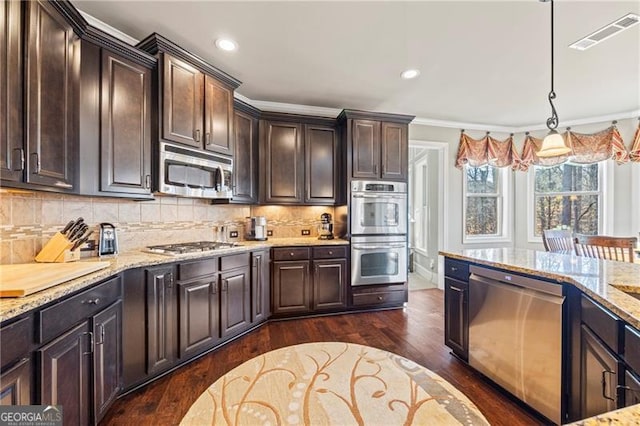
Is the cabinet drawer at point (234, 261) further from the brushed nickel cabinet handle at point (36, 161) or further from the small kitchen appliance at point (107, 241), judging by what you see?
the brushed nickel cabinet handle at point (36, 161)

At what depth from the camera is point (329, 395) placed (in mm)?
1588

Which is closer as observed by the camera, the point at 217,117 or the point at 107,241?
the point at 107,241

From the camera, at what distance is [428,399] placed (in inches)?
62.6

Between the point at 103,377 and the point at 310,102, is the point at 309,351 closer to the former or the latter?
the point at 103,377

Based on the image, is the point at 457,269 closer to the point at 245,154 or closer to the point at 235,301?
the point at 235,301

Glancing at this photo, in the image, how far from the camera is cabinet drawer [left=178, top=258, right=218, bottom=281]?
2264 mm

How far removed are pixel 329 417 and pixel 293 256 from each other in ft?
6.81

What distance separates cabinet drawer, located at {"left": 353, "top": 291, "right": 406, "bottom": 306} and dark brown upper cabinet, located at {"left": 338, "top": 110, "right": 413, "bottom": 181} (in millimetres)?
1555

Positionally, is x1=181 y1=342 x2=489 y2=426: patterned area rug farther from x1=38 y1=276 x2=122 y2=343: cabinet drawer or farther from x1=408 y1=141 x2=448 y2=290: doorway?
x1=408 y1=141 x2=448 y2=290: doorway

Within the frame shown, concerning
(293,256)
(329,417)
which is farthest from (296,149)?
(329,417)

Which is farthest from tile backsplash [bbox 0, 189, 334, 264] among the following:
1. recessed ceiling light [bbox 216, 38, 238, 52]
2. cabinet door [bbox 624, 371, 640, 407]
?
cabinet door [bbox 624, 371, 640, 407]

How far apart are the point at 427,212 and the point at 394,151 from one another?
212 cm

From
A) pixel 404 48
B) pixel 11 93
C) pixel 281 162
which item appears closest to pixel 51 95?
pixel 11 93

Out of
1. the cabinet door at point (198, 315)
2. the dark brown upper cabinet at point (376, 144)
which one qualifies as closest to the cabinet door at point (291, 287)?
the cabinet door at point (198, 315)
